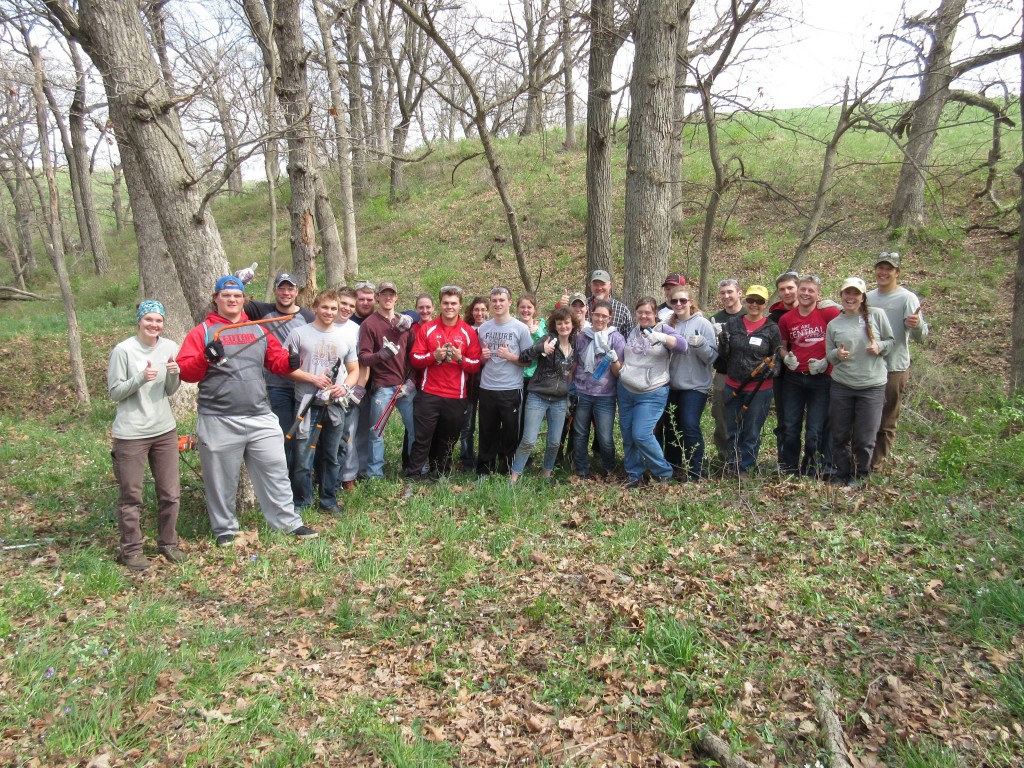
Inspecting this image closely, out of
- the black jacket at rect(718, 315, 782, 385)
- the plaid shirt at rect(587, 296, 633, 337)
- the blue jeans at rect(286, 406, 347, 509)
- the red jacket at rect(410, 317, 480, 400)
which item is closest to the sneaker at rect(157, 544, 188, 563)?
the blue jeans at rect(286, 406, 347, 509)

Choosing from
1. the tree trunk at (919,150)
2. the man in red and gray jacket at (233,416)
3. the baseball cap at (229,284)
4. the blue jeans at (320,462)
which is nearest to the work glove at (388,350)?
the blue jeans at (320,462)

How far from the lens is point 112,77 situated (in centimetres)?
589

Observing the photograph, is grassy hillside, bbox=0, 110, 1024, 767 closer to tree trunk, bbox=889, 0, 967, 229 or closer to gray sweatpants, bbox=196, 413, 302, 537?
gray sweatpants, bbox=196, 413, 302, 537

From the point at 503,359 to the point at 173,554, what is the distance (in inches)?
146

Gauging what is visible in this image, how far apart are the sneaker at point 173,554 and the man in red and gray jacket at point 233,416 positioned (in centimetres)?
31

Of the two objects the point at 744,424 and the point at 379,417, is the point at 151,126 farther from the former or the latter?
the point at 744,424

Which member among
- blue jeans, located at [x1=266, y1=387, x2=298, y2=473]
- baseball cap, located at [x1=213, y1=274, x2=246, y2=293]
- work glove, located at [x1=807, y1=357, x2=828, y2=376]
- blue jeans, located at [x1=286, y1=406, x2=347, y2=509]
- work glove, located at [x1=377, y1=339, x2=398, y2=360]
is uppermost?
baseball cap, located at [x1=213, y1=274, x2=246, y2=293]

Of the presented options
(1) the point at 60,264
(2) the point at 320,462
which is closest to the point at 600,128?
(2) the point at 320,462

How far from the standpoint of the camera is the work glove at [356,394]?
6366 millimetres

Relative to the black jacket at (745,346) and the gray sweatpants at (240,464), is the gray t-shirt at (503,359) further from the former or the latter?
the gray sweatpants at (240,464)

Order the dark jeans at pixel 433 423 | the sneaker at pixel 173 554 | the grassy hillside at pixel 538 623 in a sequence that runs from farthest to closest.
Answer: the dark jeans at pixel 433 423, the sneaker at pixel 173 554, the grassy hillside at pixel 538 623

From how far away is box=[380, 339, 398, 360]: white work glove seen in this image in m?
6.90

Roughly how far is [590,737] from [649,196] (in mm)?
6641

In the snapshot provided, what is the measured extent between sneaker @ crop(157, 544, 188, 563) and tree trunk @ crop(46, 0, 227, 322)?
240 cm
